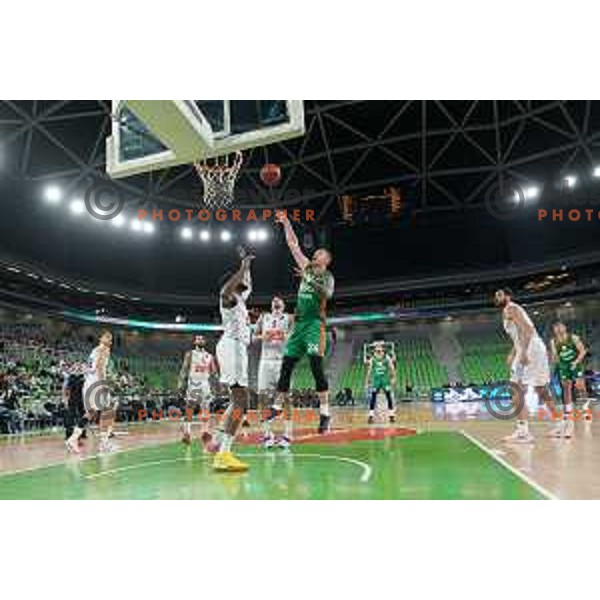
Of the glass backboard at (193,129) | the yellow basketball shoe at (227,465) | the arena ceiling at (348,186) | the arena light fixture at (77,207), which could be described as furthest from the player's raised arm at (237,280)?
the arena light fixture at (77,207)

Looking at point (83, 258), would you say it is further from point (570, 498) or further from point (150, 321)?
point (570, 498)

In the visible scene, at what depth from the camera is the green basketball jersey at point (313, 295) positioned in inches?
282

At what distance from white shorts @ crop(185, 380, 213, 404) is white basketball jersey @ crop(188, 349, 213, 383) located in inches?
2.7

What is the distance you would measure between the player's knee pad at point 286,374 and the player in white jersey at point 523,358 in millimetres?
3252

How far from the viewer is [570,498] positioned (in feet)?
13.1

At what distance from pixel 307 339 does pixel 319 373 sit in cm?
50

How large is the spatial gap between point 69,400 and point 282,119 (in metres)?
6.31

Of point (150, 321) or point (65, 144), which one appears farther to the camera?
point (150, 321)

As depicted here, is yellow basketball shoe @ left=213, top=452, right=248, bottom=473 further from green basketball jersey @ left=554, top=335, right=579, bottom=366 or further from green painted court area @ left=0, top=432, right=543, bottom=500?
green basketball jersey @ left=554, top=335, right=579, bottom=366

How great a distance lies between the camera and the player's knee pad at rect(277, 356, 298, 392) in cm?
708

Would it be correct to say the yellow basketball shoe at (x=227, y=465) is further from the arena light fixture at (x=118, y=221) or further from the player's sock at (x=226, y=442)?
the arena light fixture at (x=118, y=221)
